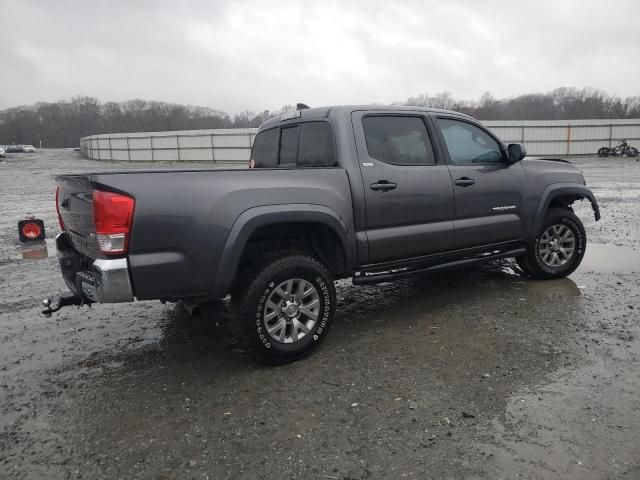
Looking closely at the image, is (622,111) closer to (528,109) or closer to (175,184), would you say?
(528,109)

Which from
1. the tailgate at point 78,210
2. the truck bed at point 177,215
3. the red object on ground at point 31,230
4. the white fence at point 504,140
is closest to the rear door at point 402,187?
the truck bed at point 177,215

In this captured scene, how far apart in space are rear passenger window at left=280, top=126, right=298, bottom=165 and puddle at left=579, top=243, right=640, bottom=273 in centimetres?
403

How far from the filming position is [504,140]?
35.8 meters

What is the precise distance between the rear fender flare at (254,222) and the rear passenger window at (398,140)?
798 millimetres

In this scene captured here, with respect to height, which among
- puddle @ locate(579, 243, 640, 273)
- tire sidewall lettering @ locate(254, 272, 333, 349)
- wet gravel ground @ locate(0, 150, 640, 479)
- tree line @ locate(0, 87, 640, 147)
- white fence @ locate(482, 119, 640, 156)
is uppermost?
tree line @ locate(0, 87, 640, 147)

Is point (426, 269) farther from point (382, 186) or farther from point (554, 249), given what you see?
point (554, 249)

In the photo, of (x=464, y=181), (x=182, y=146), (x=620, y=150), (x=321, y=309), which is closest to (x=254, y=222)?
(x=321, y=309)

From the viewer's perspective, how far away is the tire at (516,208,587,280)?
5453 mm

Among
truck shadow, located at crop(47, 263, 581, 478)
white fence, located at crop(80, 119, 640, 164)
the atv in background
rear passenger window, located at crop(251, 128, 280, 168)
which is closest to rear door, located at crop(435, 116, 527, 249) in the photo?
truck shadow, located at crop(47, 263, 581, 478)

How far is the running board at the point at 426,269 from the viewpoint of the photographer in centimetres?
411

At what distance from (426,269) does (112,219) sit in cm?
277

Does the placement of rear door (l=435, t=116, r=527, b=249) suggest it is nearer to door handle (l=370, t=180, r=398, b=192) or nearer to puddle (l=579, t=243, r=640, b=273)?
door handle (l=370, t=180, r=398, b=192)

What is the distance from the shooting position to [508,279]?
5758 mm

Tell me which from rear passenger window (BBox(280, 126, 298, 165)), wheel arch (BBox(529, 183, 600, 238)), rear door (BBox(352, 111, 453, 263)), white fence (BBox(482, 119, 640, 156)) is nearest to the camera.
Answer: rear door (BBox(352, 111, 453, 263))
